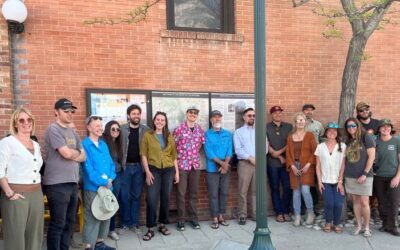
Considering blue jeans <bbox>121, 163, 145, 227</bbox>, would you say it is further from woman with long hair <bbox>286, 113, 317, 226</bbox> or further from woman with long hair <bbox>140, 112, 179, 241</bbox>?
woman with long hair <bbox>286, 113, 317, 226</bbox>

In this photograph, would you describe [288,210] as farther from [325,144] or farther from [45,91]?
[45,91]

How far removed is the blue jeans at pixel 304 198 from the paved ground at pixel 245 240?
0.98ft

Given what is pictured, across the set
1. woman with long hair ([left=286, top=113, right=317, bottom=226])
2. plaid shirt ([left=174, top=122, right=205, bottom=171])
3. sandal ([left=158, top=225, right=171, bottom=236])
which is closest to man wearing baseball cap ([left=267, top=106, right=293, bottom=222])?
woman with long hair ([left=286, top=113, right=317, bottom=226])

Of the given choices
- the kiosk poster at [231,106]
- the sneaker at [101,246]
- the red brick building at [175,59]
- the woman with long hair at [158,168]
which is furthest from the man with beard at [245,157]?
the sneaker at [101,246]

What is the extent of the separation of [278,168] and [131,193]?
254cm

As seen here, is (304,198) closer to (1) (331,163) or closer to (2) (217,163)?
(1) (331,163)

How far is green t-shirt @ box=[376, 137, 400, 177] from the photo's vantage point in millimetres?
5852

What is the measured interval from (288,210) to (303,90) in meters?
2.25

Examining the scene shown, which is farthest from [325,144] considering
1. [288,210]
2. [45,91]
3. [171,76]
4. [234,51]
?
[45,91]

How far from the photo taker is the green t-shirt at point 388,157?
5.85 meters

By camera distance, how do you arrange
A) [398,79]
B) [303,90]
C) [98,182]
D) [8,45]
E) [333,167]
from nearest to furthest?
[98,182] → [8,45] → [333,167] → [303,90] → [398,79]

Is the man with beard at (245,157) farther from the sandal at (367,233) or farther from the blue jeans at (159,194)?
the sandal at (367,233)

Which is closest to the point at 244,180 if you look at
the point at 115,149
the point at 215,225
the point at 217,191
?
the point at 217,191

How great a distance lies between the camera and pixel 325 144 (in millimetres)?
6004
